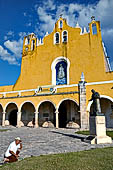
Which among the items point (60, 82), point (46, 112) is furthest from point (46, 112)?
point (60, 82)

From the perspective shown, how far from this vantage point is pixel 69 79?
1666 cm

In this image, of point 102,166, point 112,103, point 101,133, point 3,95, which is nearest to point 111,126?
point 112,103

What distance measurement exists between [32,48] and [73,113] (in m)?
10.4

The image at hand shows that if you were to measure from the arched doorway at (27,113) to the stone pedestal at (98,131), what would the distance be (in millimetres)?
11516

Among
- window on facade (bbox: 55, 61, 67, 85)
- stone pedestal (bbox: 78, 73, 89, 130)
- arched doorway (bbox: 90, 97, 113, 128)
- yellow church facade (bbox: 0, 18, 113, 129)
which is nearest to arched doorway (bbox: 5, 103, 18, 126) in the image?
yellow church facade (bbox: 0, 18, 113, 129)

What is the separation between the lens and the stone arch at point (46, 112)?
16.9 metres

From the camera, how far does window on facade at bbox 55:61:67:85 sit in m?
17.3

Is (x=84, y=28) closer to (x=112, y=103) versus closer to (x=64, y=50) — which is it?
(x=64, y=50)

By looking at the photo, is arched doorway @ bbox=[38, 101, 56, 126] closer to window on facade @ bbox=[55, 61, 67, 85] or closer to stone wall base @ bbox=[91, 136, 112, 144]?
window on facade @ bbox=[55, 61, 67, 85]

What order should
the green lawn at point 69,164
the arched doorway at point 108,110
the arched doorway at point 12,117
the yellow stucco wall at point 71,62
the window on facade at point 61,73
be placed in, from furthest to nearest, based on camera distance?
the arched doorway at point 12,117, the window on facade at point 61,73, the yellow stucco wall at point 71,62, the arched doorway at point 108,110, the green lawn at point 69,164

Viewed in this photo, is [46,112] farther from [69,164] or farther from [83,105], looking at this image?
[69,164]

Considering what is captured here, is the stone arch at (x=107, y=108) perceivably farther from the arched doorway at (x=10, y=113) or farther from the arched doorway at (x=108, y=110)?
the arched doorway at (x=10, y=113)

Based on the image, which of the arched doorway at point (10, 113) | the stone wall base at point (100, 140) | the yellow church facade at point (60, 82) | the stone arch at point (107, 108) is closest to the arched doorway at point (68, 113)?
the yellow church facade at point (60, 82)

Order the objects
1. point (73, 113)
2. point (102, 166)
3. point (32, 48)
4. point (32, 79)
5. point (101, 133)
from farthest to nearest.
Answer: point (32, 48) < point (32, 79) < point (73, 113) < point (101, 133) < point (102, 166)
